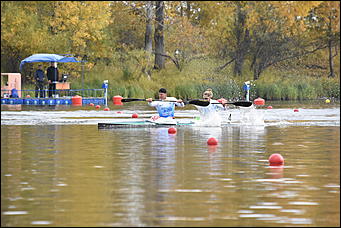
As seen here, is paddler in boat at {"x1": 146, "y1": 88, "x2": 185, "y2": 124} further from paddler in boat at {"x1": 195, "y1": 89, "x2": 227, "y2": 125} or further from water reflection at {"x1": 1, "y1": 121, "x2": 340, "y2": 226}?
water reflection at {"x1": 1, "y1": 121, "x2": 340, "y2": 226}

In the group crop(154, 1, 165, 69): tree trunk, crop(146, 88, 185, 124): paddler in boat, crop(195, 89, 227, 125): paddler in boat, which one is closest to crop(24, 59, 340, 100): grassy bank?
crop(154, 1, 165, 69): tree trunk

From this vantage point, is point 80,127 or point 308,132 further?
point 80,127

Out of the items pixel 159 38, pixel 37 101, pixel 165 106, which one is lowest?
pixel 37 101

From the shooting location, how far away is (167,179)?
1355 cm

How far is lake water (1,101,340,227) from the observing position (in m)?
10.3

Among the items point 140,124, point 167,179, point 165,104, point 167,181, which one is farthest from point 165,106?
point 167,181

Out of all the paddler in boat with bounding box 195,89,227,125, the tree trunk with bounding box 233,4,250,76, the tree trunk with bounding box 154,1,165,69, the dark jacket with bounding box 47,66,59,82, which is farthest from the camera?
the tree trunk with bounding box 233,4,250,76

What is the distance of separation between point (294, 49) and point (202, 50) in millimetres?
8093

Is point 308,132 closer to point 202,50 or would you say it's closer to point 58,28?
point 58,28

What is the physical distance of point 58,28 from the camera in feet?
198

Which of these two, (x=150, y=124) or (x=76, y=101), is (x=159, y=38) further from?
(x=150, y=124)

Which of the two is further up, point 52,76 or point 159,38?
point 159,38

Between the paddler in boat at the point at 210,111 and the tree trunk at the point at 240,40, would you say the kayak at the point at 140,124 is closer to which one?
the paddler in boat at the point at 210,111

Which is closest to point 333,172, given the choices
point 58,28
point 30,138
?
point 30,138
